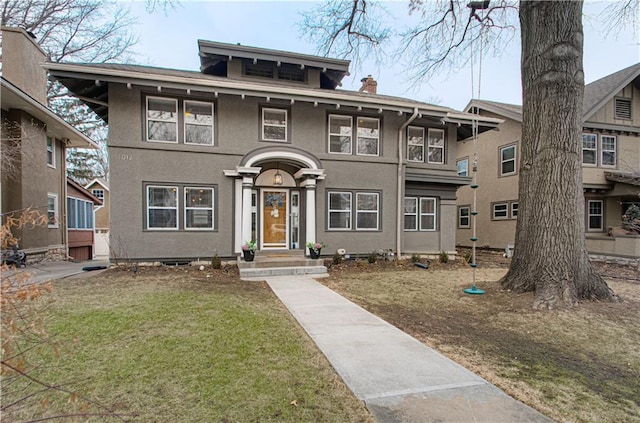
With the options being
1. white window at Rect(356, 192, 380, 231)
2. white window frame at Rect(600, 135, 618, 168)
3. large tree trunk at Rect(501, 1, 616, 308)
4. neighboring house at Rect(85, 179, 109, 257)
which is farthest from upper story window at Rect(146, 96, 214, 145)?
white window frame at Rect(600, 135, 618, 168)

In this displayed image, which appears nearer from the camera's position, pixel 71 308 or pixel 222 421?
pixel 222 421

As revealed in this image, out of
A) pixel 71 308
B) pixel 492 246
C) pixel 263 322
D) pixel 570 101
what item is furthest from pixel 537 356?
pixel 492 246

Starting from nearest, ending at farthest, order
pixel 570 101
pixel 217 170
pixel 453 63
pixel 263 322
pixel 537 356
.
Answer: pixel 537 356, pixel 263 322, pixel 570 101, pixel 217 170, pixel 453 63

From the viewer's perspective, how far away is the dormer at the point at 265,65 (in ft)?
36.4

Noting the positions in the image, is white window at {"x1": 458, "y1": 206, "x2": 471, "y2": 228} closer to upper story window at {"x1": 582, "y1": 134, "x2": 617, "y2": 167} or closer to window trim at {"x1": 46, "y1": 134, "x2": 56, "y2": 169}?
upper story window at {"x1": 582, "y1": 134, "x2": 617, "y2": 167}

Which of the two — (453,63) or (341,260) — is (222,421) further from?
(453,63)

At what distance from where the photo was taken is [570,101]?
20.0 ft

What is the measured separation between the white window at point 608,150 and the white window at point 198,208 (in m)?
17.1

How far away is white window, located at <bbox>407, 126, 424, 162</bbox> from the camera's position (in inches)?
478

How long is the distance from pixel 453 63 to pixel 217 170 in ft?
30.6

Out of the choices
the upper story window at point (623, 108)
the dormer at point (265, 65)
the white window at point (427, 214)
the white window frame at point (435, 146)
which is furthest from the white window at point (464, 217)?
the dormer at point (265, 65)

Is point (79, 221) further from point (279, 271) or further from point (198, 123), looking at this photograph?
point (279, 271)

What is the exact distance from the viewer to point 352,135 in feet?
37.2

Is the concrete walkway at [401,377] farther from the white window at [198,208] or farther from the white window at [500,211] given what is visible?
the white window at [500,211]
